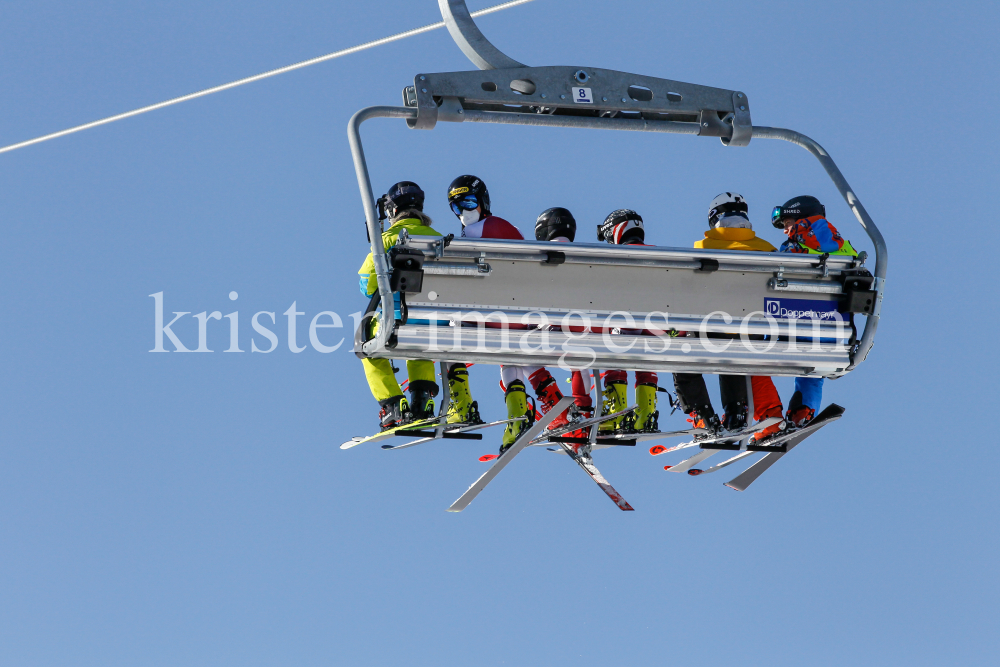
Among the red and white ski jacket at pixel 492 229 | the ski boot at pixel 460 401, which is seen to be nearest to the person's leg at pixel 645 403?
the ski boot at pixel 460 401

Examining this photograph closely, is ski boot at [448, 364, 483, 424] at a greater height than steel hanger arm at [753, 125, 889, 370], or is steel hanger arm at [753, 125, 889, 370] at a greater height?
steel hanger arm at [753, 125, 889, 370]

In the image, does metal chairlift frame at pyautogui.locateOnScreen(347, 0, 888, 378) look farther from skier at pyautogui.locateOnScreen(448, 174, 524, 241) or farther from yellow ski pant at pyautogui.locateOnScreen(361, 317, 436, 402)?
yellow ski pant at pyautogui.locateOnScreen(361, 317, 436, 402)

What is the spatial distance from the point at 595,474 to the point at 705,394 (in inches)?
53.5

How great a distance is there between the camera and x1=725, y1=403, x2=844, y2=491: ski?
35.3 ft

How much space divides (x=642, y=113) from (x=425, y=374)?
110 inches

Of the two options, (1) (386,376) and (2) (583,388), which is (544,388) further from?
(1) (386,376)

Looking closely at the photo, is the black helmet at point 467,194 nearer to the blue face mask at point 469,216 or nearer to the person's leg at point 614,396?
the blue face mask at point 469,216

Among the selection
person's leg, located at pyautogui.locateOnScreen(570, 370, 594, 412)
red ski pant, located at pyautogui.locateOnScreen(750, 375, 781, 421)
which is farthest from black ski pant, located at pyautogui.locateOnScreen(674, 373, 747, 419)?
person's leg, located at pyautogui.locateOnScreen(570, 370, 594, 412)

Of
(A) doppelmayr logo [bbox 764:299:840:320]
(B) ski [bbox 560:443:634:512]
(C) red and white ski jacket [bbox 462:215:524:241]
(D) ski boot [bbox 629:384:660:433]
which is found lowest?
(B) ski [bbox 560:443:634:512]

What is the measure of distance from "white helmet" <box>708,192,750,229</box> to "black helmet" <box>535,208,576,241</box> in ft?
3.67

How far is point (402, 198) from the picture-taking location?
1038 cm

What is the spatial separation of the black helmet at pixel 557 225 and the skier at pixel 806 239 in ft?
4.81

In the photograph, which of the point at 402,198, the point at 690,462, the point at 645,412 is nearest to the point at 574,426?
the point at 645,412

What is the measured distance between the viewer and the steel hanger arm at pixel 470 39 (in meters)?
8.90
